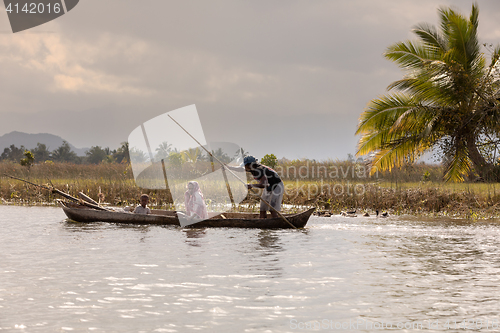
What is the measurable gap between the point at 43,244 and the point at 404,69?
1389cm

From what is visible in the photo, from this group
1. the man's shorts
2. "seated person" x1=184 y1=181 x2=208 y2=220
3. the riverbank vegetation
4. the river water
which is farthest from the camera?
the riverbank vegetation

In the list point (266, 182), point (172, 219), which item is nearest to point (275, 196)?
point (266, 182)

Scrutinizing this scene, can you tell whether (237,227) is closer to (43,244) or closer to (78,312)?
(43,244)

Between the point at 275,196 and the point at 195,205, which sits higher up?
the point at 275,196

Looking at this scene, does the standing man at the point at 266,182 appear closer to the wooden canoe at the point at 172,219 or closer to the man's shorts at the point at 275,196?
the man's shorts at the point at 275,196

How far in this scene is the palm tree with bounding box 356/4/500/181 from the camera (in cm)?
1650

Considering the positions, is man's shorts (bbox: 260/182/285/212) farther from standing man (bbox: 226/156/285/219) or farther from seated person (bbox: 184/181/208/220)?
seated person (bbox: 184/181/208/220)

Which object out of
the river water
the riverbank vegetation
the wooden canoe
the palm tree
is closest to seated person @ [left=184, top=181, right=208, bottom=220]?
the wooden canoe

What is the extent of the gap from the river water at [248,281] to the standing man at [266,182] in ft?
2.94

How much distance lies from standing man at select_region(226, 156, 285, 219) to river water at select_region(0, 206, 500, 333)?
0.90 m

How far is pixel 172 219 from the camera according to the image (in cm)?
1159

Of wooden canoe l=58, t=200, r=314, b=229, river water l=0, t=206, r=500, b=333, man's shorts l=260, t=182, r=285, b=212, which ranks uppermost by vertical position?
man's shorts l=260, t=182, r=285, b=212

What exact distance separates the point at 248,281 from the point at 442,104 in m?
13.5

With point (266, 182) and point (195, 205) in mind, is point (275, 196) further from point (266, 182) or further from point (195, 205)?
point (195, 205)
